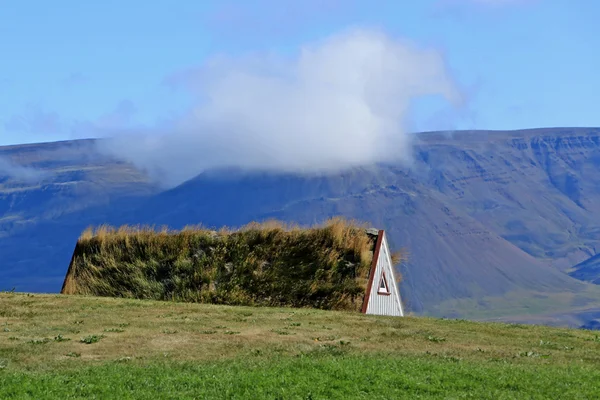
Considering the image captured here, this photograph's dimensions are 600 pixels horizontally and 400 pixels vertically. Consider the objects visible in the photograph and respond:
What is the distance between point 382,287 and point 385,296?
35cm

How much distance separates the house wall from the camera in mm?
33716

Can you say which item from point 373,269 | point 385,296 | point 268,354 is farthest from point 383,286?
point 268,354

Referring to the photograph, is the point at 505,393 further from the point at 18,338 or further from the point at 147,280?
the point at 147,280

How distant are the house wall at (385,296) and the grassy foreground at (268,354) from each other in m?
3.66

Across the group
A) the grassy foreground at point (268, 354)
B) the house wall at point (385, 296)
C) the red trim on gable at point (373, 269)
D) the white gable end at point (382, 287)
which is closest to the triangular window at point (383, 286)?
the white gable end at point (382, 287)

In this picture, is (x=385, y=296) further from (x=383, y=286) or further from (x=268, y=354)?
(x=268, y=354)

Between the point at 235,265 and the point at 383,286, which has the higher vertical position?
the point at 235,265

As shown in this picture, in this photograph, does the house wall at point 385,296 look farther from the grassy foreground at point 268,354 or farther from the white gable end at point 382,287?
the grassy foreground at point 268,354

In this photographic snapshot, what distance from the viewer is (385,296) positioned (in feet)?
114

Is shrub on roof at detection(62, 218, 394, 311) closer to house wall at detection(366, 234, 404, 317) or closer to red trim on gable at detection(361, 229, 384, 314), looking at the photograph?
red trim on gable at detection(361, 229, 384, 314)

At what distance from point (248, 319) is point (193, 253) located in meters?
8.17

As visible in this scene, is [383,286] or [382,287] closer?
[382,287]

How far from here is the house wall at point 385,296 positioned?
33.7m

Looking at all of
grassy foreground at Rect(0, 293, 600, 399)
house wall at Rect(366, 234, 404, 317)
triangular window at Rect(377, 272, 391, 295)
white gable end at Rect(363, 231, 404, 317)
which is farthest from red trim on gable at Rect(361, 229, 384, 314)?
grassy foreground at Rect(0, 293, 600, 399)
